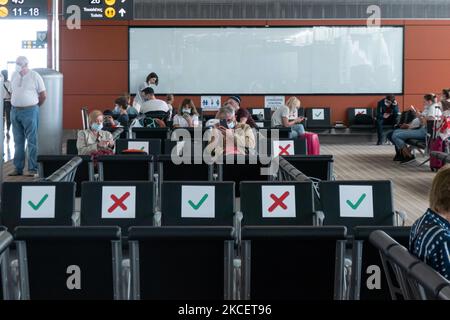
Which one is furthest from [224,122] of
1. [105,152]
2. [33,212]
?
[33,212]

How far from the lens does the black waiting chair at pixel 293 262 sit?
158 inches

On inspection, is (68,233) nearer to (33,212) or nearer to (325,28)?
(33,212)

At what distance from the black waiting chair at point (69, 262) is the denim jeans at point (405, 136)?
12467 mm

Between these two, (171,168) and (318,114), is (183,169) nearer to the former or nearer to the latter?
(171,168)

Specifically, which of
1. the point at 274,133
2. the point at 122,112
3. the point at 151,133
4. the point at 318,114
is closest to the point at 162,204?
the point at 274,133

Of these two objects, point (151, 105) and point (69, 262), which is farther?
point (151, 105)

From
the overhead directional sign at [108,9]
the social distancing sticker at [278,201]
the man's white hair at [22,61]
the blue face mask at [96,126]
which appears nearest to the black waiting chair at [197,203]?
the social distancing sticker at [278,201]

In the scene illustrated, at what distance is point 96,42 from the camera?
21328 mm

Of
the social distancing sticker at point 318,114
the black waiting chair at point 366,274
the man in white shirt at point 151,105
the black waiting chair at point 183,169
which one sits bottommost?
the black waiting chair at point 366,274

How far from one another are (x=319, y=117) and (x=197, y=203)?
15.4 metres

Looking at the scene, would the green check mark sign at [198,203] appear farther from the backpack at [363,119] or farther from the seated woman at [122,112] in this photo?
the backpack at [363,119]

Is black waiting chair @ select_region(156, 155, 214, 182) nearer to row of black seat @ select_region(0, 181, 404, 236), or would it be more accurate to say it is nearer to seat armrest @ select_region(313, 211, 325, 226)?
row of black seat @ select_region(0, 181, 404, 236)

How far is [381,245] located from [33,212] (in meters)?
3.07

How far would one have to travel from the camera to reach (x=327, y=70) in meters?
Result: 21.3
